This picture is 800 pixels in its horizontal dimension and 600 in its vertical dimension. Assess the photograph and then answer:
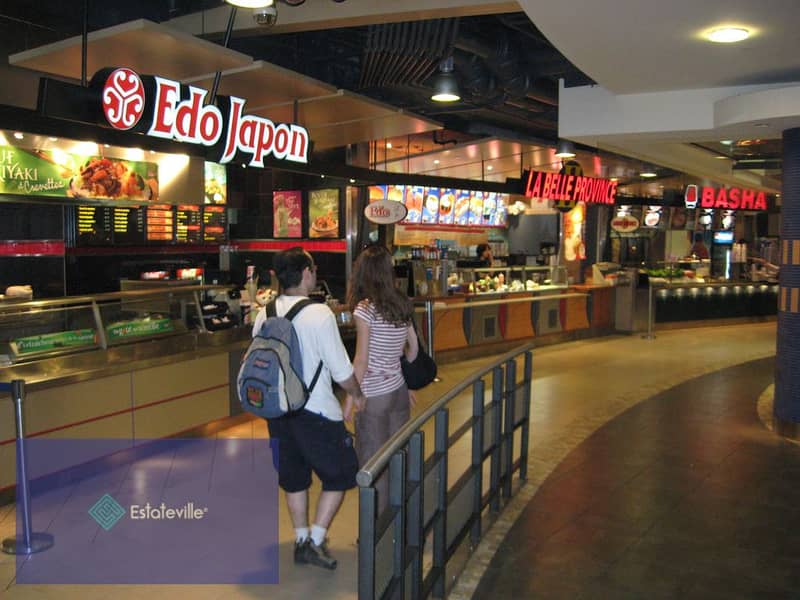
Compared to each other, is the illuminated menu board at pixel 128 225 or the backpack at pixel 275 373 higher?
the illuminated menu board at pixel 128 225

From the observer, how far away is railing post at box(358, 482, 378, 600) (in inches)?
93.9

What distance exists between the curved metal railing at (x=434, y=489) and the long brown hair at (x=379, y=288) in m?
0.53

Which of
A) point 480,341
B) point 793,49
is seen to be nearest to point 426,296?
point 480,341

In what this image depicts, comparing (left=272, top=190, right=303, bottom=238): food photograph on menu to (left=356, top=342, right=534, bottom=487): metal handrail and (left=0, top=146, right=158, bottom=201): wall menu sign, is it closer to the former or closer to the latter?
(left=0, top=146, right=158, bottom=201): wall menu sign

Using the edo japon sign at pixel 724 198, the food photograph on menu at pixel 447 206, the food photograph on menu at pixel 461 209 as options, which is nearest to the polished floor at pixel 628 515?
the food photograph on menu at pixel 447 206

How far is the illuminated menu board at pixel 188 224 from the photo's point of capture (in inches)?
439

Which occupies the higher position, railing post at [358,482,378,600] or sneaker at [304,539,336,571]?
railing post at [358,482,378,600]

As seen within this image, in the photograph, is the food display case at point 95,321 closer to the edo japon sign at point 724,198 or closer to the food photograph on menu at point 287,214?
the food photograph on menu at point 287,214

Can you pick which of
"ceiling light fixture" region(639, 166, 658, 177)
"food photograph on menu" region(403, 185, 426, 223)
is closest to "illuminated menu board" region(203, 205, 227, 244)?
"food photograph on menu" region(403, 185, 426, 223)

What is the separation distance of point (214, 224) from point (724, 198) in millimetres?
10506

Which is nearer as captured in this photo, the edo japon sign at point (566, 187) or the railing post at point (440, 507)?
the railing post at point (440, 507)

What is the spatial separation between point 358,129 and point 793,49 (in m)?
5.25

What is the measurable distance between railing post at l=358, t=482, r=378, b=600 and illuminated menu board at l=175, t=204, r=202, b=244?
945 centimetres

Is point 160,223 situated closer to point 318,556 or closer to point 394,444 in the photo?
point 318,556
